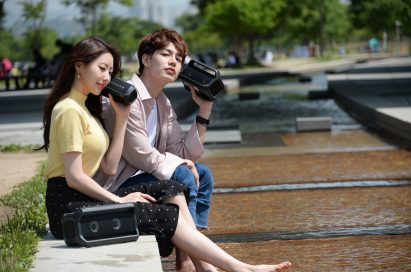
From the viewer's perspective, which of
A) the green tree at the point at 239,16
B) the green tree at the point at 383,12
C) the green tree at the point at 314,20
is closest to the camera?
the green tree at the point at 383,12

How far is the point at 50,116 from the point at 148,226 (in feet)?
2.90

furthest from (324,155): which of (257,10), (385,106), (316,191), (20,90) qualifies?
(257,10)

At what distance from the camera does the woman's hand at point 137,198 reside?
5219mm

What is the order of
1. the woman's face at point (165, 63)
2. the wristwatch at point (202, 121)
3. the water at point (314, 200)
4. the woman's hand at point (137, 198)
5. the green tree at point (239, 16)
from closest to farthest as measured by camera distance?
the woman's hand at point (137, 198), the woman's face at point (165, 63), the wristwatch at point (202, 121), the water at point (314, 200), the green tree at point (239, 16)

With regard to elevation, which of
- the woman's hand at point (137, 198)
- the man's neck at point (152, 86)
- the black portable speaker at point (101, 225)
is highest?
the man's neck at point (152, 86)

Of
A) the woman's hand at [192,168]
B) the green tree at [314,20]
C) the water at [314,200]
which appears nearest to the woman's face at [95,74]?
the woman's hand at [192,168]

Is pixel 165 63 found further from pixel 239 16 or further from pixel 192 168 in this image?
pixel 239 16

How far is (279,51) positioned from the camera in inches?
5546

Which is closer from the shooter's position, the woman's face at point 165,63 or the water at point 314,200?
the woman's face at point 165,63

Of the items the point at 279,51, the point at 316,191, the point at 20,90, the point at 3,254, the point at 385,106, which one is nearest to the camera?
the point at 3,254

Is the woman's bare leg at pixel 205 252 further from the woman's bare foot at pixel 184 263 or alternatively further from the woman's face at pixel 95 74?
the woman's face at pixel 95 74

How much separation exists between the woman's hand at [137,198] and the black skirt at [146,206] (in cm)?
5

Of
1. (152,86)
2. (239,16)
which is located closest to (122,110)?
(152,86)

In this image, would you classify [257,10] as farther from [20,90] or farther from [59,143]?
[59,143]
